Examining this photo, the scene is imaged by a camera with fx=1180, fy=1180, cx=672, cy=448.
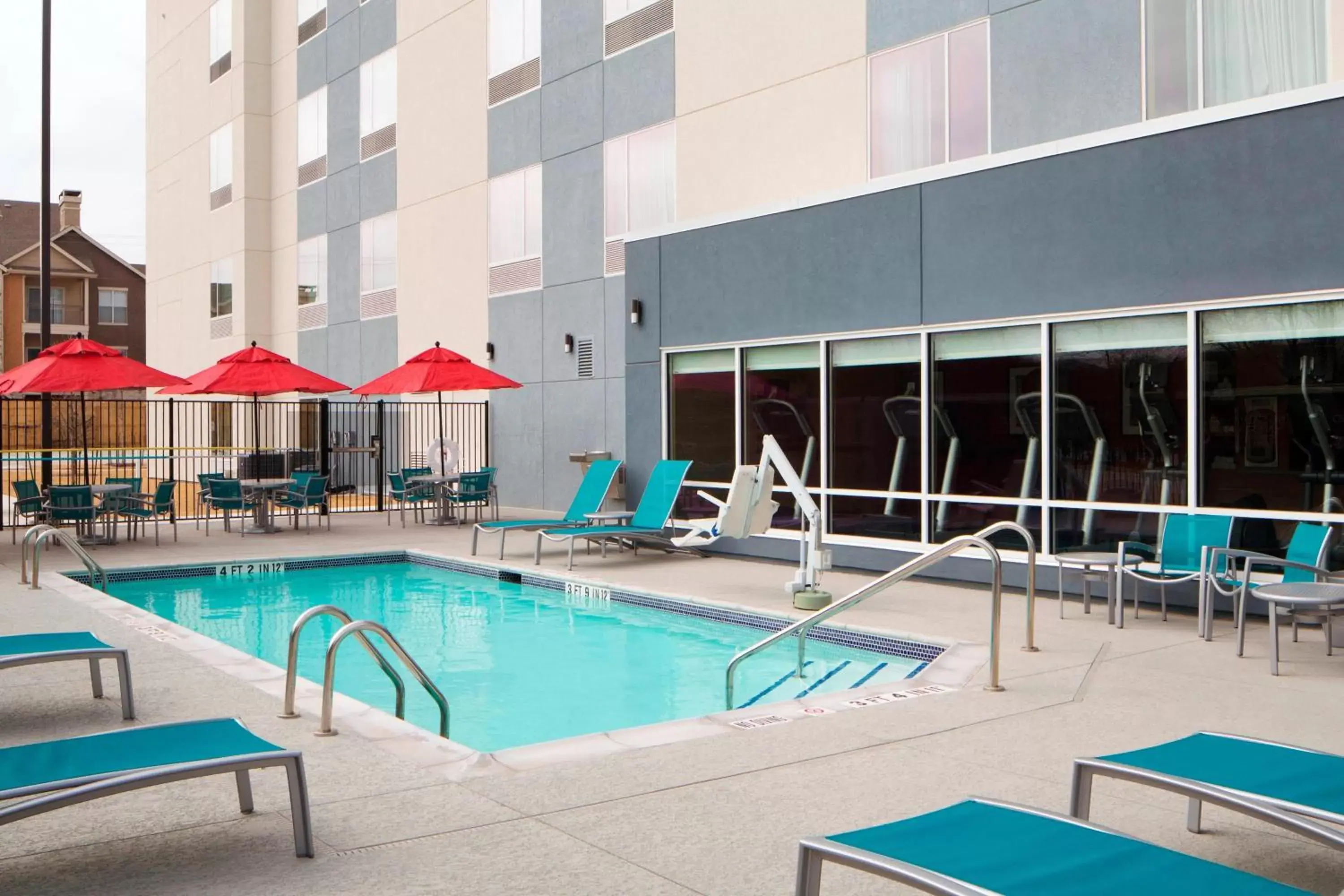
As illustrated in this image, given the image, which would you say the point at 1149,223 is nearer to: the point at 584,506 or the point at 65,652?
the point at 584,506

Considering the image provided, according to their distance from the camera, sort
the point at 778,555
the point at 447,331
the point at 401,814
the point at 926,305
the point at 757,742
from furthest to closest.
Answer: the point at 447,331
the point at 778,555
the point at 926,305
the point at 757,742
the point at 401,814

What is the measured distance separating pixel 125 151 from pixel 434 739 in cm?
7111

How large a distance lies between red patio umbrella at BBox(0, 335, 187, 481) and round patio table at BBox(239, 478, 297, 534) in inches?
72.1

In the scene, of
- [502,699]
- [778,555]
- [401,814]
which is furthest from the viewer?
[778,555]

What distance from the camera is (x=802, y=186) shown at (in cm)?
1470

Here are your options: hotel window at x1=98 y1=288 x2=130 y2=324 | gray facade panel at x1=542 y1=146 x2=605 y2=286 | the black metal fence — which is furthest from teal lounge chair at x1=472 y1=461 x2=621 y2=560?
hotel window at x1=98 y1=288 x2=130 y2=324

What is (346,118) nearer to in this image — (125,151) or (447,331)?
(447,331)

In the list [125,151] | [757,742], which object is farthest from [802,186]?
[125,151]

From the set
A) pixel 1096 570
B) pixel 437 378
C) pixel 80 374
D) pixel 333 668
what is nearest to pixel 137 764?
pixel 333 668

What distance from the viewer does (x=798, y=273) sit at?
1214cm

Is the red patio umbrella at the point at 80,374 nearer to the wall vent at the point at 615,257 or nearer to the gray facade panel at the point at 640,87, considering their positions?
the wall vent at the point at 615,257

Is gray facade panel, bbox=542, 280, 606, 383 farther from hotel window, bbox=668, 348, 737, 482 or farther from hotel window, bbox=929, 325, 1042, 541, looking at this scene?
hotel window, bbox=929, 325, 1042, 541

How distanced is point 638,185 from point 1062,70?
23.0 ft

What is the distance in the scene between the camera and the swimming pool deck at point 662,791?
3.66 m
